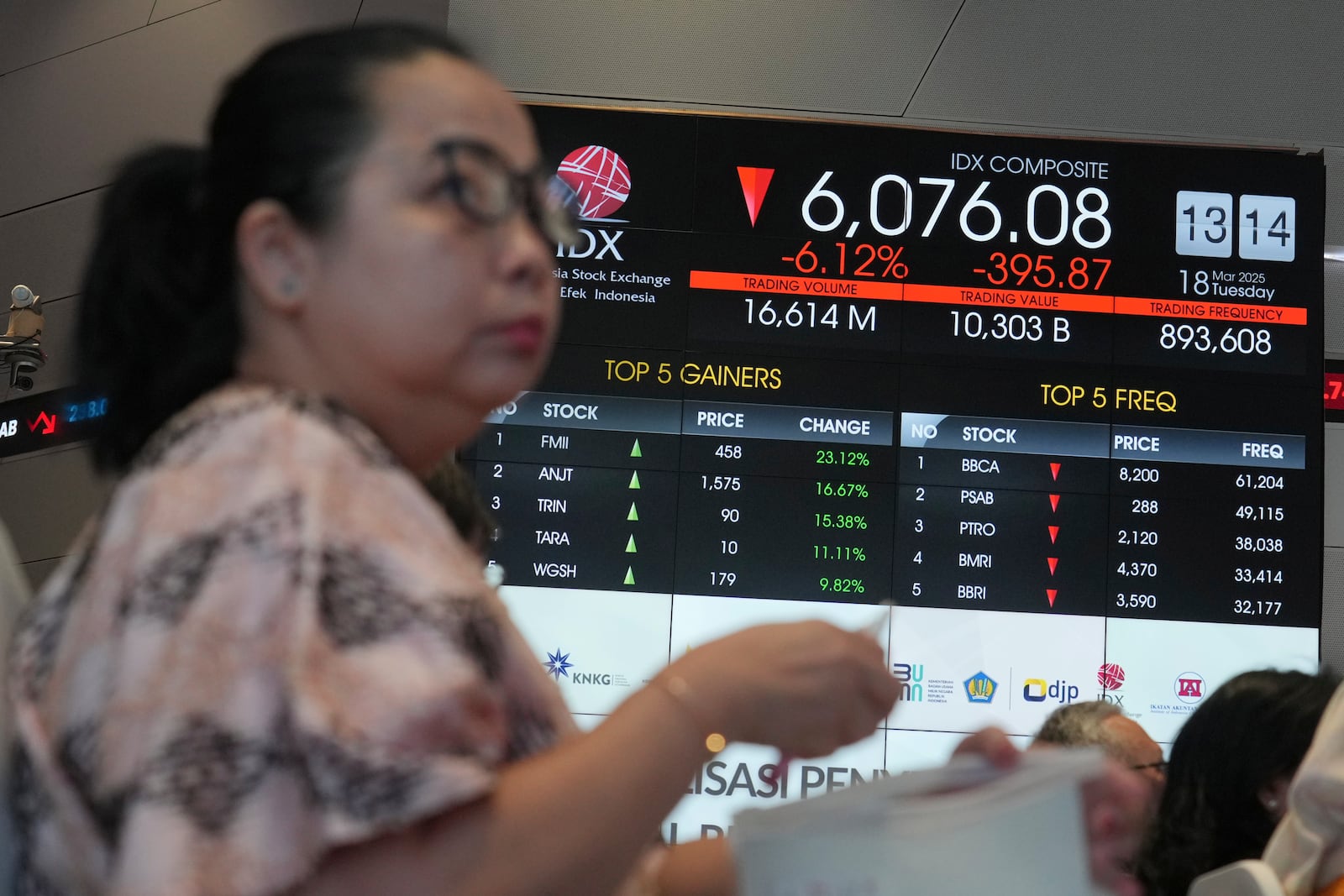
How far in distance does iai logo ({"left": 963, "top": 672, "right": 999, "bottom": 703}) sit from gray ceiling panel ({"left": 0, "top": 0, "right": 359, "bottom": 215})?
112 inches

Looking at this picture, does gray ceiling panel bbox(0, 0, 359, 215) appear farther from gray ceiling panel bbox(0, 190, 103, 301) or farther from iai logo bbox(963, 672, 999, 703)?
iai logo bbox(963, 672, 999, 703)

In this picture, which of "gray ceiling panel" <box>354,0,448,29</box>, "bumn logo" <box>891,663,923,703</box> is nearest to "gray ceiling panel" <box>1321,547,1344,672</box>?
"bumn logo" <box>891,663,923,703</box>

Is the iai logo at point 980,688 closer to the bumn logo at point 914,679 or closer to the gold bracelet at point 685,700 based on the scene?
the bumn logo at point 914,679

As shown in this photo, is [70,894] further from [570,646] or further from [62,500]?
[62,500]

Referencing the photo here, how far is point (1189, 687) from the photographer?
3346mm

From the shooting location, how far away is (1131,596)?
3371 mm

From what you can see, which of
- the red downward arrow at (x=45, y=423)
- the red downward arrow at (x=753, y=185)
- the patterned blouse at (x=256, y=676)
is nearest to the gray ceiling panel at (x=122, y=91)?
the red downward arrow at (x=45, y=423)

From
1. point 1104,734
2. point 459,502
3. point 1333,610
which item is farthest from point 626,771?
point 1333,610

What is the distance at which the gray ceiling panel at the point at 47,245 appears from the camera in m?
5.12

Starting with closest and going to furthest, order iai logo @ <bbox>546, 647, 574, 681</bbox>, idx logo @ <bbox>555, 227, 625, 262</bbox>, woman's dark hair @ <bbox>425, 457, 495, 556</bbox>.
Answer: woman's dark hair @ <bbox>425, 457, 495, 556</bbox> < iai logo @ <bbox>546, 647, 574, 681</bbox> < idx logo @ <bbox>555, 227, 625, 262</bbox>

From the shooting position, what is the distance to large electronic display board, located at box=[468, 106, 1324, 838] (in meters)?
3.34

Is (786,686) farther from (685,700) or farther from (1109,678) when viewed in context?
(1109,678)

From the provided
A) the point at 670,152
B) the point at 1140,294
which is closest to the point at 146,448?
the point at 670,152

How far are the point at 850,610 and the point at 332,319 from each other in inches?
106
